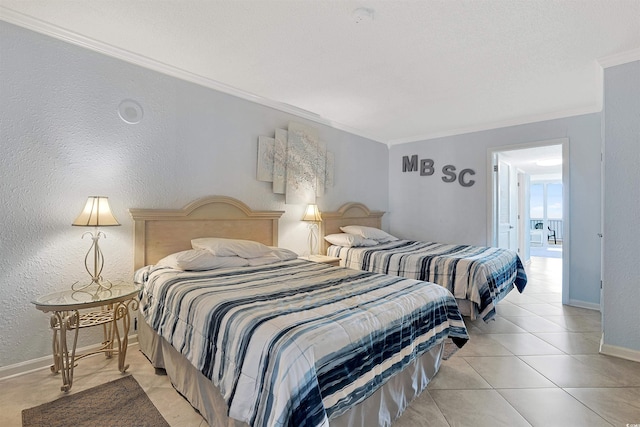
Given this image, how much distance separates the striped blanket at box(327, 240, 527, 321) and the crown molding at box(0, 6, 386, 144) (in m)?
1.99

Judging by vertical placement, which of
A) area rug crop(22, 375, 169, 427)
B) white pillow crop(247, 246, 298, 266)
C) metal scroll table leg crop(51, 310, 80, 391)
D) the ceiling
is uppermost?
the ceiling

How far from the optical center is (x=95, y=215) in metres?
2.12

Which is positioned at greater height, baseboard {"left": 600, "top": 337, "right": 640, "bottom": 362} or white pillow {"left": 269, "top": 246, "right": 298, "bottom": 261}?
white pillow {"left": 269, "top": 246, "right": 298, "bottom": 261}

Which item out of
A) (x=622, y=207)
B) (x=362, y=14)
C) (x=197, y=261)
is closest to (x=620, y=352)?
(x=622, y=207)

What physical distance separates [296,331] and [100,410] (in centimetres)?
141

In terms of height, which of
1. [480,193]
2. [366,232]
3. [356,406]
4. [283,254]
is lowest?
[356,406]

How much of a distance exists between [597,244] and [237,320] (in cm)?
424

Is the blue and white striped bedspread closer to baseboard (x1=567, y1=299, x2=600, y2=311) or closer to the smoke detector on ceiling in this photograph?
the smoke detector on ceiling

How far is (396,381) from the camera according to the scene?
170cm

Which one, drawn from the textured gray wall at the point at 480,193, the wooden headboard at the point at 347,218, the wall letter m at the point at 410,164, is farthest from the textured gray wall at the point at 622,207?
the wooden headboard at the point at 347,218

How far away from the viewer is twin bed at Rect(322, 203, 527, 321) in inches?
114

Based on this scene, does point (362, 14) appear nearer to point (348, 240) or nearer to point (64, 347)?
point (348, 240)

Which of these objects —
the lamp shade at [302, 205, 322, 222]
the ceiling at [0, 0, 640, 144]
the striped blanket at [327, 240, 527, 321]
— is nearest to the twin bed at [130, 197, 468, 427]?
the striped blanket at [327, 240, 527, 321]

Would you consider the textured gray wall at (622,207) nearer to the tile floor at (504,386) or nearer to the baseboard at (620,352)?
the baseboard at (620,352)
